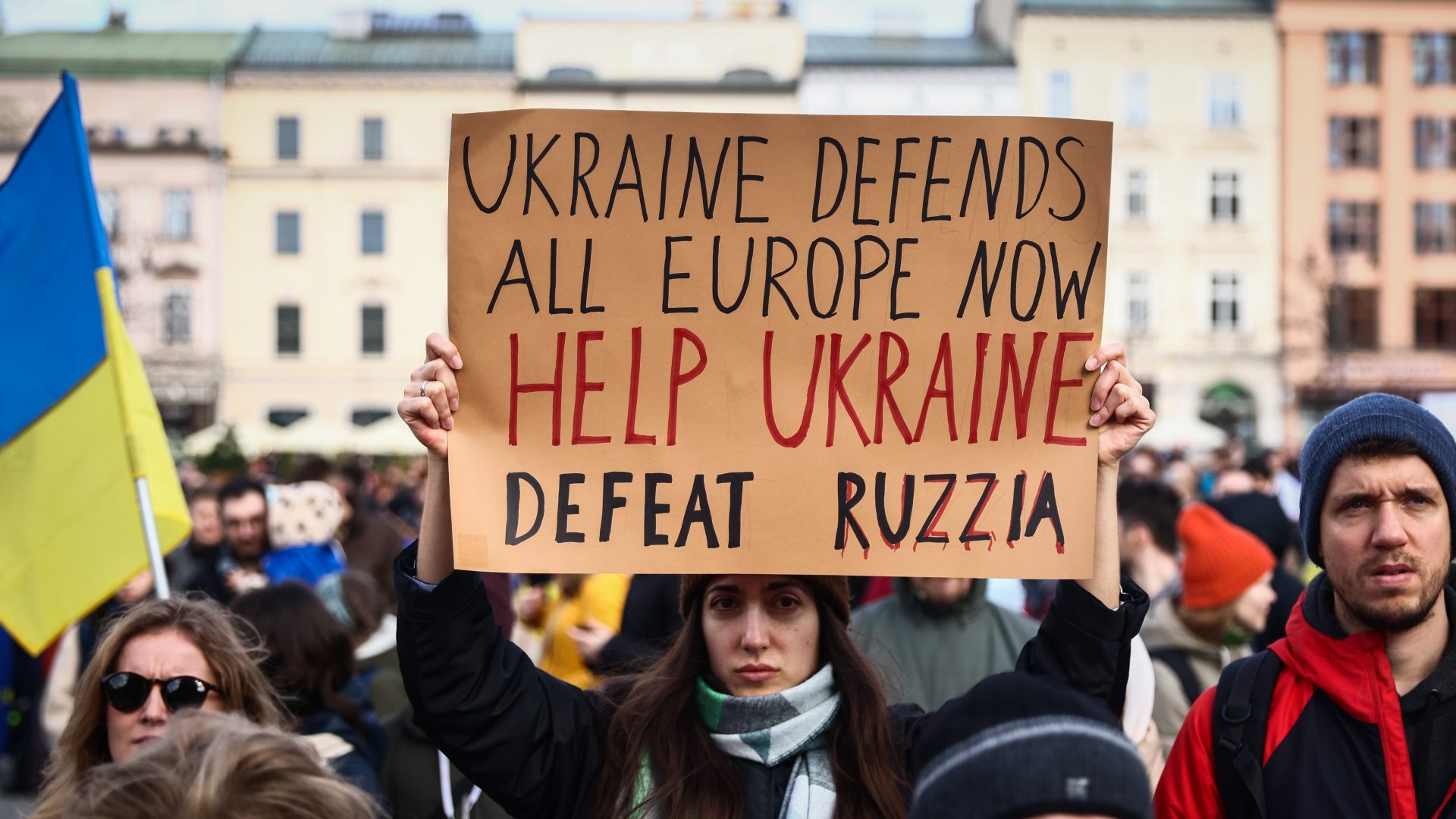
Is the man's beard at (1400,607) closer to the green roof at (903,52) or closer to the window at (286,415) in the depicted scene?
the green roof at (903,52)

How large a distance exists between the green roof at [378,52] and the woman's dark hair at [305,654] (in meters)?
36.9

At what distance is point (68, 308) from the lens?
14.2 feet

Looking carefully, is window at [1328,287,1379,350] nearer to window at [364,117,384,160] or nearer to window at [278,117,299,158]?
window at [364,117,384,160]

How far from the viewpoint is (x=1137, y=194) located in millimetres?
39594

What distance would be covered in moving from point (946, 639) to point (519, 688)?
2341 mm

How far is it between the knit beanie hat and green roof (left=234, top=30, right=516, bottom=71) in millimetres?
39218

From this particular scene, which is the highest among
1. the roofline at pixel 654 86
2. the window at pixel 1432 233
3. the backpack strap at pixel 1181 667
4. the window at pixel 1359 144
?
the roofline at pixel 654 86

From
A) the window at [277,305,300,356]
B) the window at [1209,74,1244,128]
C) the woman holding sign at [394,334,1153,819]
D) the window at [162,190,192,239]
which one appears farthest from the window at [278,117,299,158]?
the woman holding sign at [394,334,1153,819]

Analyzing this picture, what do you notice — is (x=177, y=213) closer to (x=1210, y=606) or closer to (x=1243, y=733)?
(x=1210, y=606)

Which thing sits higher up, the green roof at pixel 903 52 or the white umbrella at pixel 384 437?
the green roof at pixel 903 52

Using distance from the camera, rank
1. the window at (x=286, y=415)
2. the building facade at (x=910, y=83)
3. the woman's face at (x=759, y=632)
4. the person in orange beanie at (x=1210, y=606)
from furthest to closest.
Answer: the window at (x=286, y=415)
the building facade at (x=910, y=83)
the person in orange beanie at (x=1210, y=606)
the woman's face at (x=759, y=632)

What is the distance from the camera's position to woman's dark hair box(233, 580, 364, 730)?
377cm

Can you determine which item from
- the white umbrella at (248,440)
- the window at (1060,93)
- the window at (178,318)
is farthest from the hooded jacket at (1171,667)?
the window at (178,318)

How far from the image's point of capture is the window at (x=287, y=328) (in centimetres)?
4022
